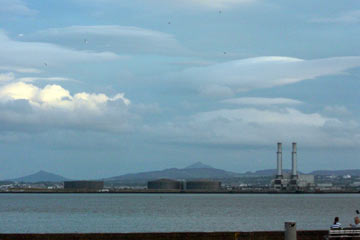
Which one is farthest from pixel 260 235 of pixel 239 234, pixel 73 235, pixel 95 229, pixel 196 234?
pixel 95 229

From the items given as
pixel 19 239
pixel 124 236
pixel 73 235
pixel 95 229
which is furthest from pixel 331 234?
pixel 95 229

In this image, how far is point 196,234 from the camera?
3017 cm

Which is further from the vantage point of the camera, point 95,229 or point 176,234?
point 95,229


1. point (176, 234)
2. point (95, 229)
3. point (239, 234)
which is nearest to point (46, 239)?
point (176, 234)

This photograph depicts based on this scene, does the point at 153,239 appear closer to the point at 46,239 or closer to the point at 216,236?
the point at 216,236

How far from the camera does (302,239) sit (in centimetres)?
3022

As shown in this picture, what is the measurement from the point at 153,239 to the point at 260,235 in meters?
4.69

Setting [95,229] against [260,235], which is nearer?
[260,235]

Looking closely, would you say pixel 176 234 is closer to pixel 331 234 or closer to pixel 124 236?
pixel 124 236

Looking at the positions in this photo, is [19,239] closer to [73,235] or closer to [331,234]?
[73,235]

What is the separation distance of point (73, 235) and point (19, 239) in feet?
7.49

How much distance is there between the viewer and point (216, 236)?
98.8 feet

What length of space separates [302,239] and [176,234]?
18.0 ft

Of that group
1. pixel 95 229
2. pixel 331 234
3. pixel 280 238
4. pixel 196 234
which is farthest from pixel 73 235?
pixel 95 229
